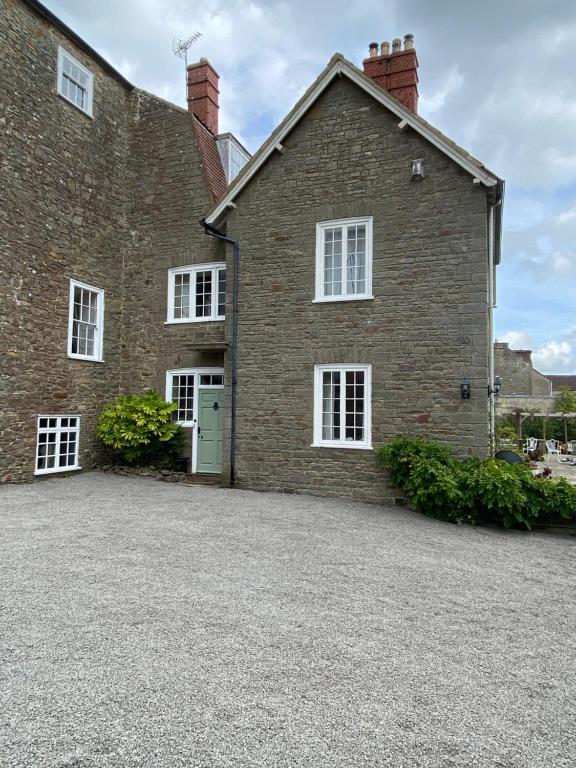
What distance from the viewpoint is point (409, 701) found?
11.5 feet

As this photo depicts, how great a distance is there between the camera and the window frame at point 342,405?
11109 mm

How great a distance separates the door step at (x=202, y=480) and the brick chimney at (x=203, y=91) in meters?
11.1

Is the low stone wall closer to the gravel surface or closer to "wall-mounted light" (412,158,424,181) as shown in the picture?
the gravel surface

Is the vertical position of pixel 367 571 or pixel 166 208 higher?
pixel 166 208

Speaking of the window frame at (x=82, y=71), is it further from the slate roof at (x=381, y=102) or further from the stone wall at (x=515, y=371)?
the stone wall at (x=515, y=371)

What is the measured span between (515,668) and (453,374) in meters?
7.08

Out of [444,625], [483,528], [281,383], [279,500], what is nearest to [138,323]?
[281,383]

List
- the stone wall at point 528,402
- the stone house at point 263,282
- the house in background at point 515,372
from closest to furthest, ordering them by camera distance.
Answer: the stone house at point 263,282
the stone wall at point 528,402
the house in background at point 515,372


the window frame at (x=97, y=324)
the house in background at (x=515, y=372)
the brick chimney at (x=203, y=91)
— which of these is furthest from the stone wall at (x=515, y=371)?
the window frame at (x=97, y=324)

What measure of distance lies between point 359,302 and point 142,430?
21.1ft

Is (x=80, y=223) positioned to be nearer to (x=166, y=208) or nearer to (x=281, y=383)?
(x=166, y=208)

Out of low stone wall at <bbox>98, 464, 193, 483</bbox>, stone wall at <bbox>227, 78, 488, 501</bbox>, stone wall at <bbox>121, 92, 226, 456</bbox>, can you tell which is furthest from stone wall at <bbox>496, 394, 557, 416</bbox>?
low stone wall at <bbox>98, 464, 193, 483</bbox>

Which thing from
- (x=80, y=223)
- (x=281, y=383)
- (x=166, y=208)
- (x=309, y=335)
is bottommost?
(x=281, y=383)

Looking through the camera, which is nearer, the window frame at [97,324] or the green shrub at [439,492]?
the green shrub at [439,492]
